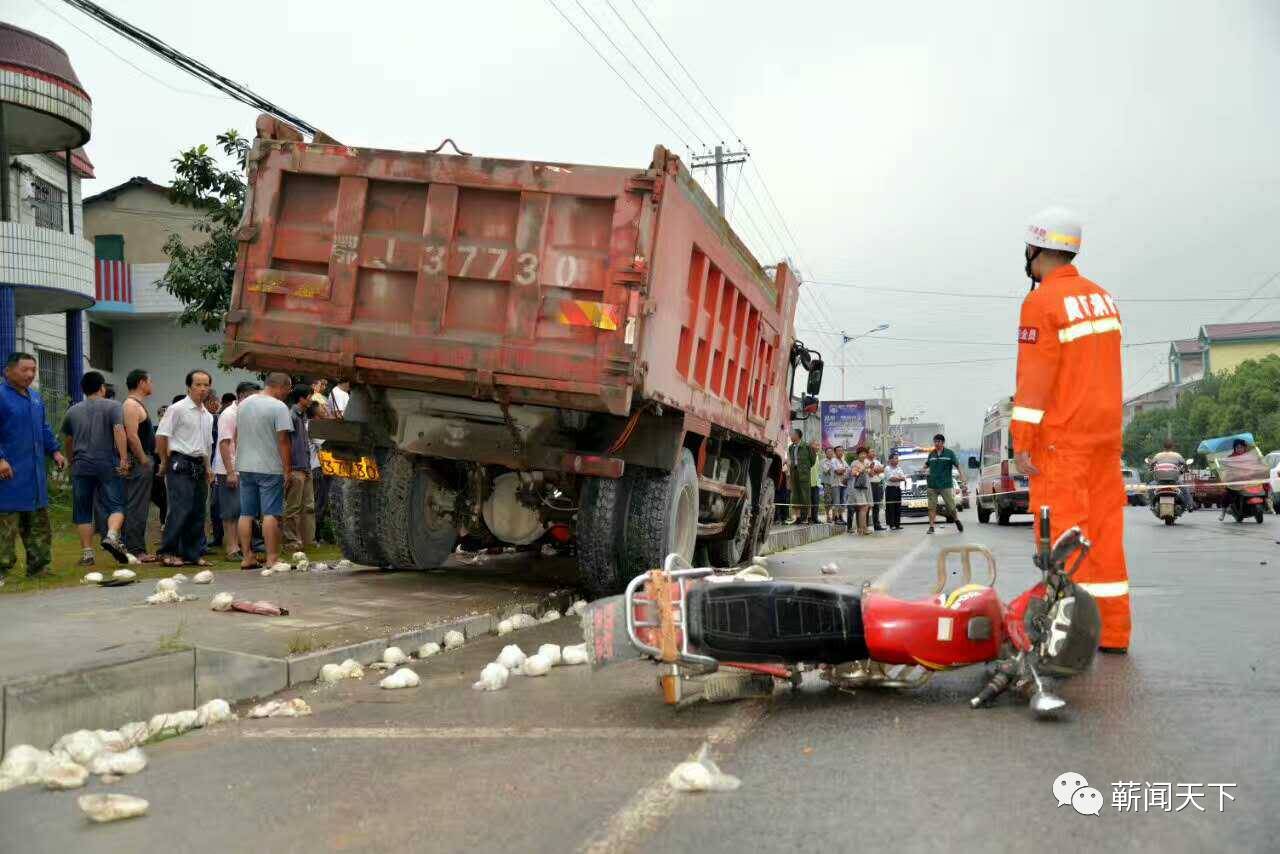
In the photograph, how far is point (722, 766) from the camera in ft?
12.1

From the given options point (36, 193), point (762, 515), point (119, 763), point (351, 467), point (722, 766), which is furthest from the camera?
point (36, 193)

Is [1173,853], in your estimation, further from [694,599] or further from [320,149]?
[320,149]

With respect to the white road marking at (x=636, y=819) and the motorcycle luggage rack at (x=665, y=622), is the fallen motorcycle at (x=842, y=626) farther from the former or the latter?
the white road marking at (x=636, y=819)

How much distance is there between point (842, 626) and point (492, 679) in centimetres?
178

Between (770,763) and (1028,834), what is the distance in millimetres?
952

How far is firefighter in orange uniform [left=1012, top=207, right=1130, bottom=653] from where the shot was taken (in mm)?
5031

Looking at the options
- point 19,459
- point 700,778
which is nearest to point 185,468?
point 19,459

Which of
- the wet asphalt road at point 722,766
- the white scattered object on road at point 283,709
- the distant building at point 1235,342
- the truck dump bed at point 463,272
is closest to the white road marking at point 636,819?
the wet asphalt road at point 722,766

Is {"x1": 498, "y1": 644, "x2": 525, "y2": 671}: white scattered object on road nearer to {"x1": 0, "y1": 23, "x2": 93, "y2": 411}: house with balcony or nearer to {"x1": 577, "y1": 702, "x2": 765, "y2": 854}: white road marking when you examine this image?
{"x1": 577, "y1": 702, "x2": 765, "y2": 854}: white road marking

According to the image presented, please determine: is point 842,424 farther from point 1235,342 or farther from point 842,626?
point 1235,342

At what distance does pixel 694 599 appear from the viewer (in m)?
4.39

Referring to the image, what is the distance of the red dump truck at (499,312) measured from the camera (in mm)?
6922

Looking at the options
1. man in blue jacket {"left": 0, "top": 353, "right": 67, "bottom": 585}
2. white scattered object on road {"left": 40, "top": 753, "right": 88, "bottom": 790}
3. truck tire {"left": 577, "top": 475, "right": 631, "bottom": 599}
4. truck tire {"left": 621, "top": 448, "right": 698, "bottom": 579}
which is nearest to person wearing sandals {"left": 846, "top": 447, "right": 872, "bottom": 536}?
truck tire {"left": 621, "top": 448, "right": 698, "bottom": 579}

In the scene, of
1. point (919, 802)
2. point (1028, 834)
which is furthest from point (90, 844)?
point (1028, 834)
